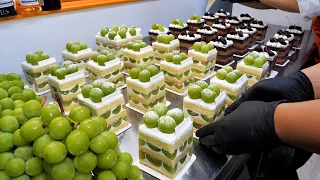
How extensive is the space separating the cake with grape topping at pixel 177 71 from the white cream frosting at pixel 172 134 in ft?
1.97

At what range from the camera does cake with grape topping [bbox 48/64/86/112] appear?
4.59 ft

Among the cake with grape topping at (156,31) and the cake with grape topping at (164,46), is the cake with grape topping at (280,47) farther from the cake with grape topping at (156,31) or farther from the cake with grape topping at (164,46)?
the cake with grape topping at (156,31)

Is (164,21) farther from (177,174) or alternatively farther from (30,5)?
(177,174)

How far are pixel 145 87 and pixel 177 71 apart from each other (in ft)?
1.03

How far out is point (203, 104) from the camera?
4.09 ft

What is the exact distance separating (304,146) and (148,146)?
0.55m

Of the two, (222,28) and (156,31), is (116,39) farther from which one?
(222,28)

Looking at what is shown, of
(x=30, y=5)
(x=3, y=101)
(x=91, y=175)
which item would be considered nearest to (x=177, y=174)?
(x=91, y=175)

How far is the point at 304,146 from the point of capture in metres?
0.79

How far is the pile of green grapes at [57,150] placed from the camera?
646mm

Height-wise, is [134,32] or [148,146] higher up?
[134,32]

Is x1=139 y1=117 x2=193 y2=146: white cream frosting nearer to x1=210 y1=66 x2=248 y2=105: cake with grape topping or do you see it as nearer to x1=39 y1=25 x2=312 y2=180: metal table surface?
x1=39 y1=25 x2=312 y2=180: metal table surface

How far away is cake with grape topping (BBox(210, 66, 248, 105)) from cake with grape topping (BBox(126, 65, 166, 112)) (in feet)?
1.05

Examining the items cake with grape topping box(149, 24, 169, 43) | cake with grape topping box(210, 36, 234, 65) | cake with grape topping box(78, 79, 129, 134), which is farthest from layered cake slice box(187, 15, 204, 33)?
cake with grape topping box(78, 79, 129, 134)
